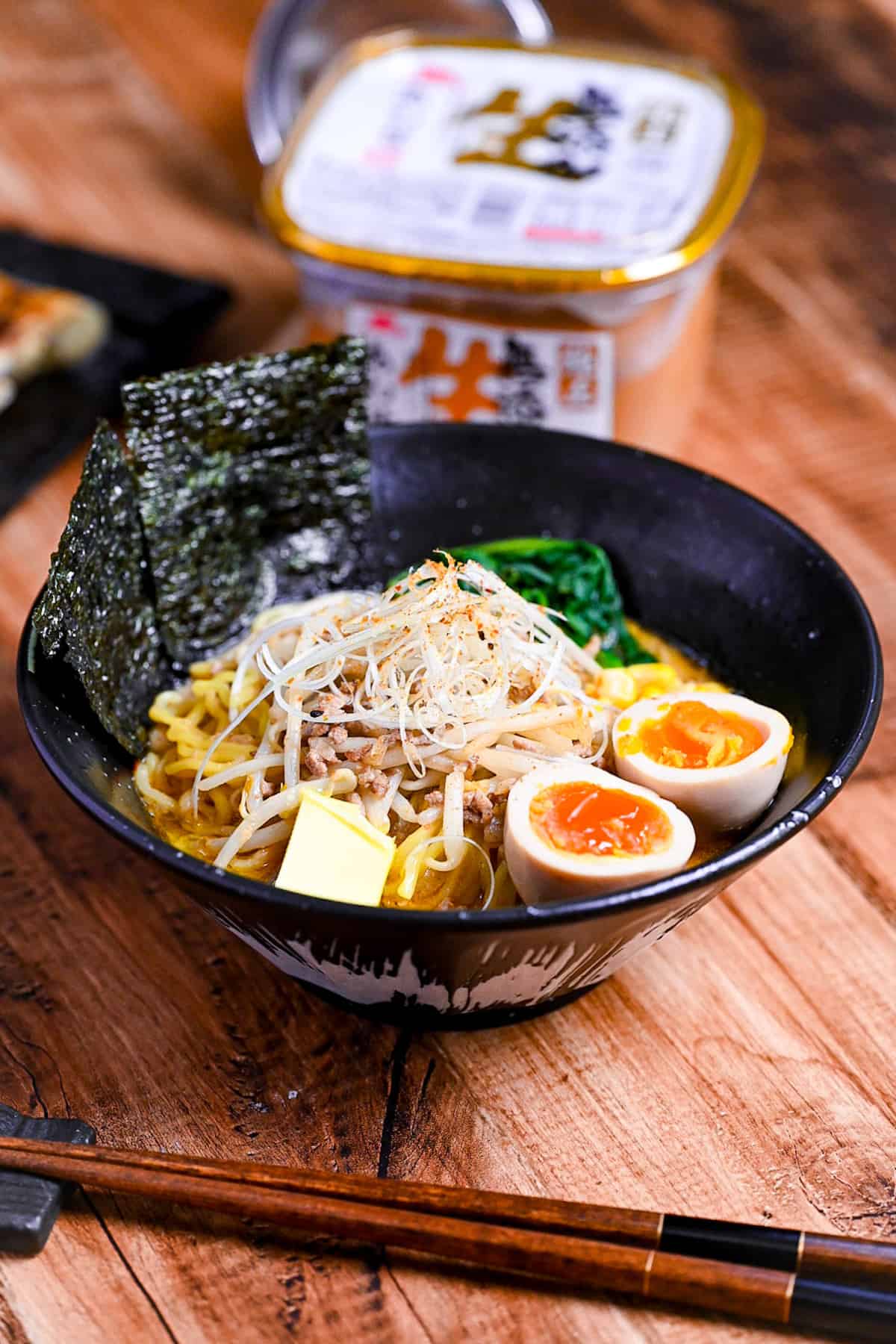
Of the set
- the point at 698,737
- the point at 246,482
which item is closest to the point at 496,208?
the point at 246,482

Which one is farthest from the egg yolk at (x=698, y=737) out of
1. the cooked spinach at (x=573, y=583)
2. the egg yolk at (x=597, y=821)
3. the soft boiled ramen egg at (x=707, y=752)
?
the cooked spinach at (x=573, y=583)

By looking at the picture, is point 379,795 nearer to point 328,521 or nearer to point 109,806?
point 109,806

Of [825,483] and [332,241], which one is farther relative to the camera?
[825,483]

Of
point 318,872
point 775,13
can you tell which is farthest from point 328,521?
point 775,13

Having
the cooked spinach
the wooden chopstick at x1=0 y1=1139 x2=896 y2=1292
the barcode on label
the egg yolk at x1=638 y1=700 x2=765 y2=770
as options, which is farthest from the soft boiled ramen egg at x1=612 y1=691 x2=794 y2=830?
the barcode on label

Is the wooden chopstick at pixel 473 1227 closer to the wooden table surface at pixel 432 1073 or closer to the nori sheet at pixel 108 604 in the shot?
the wooden table surface at pixel 432 1073

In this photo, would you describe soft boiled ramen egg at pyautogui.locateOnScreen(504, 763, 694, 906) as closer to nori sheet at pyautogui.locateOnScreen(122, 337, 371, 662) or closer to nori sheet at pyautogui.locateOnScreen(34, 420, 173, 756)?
nori sheet at pyautogui.locateOnScreen(34, 420, 173, 756)
